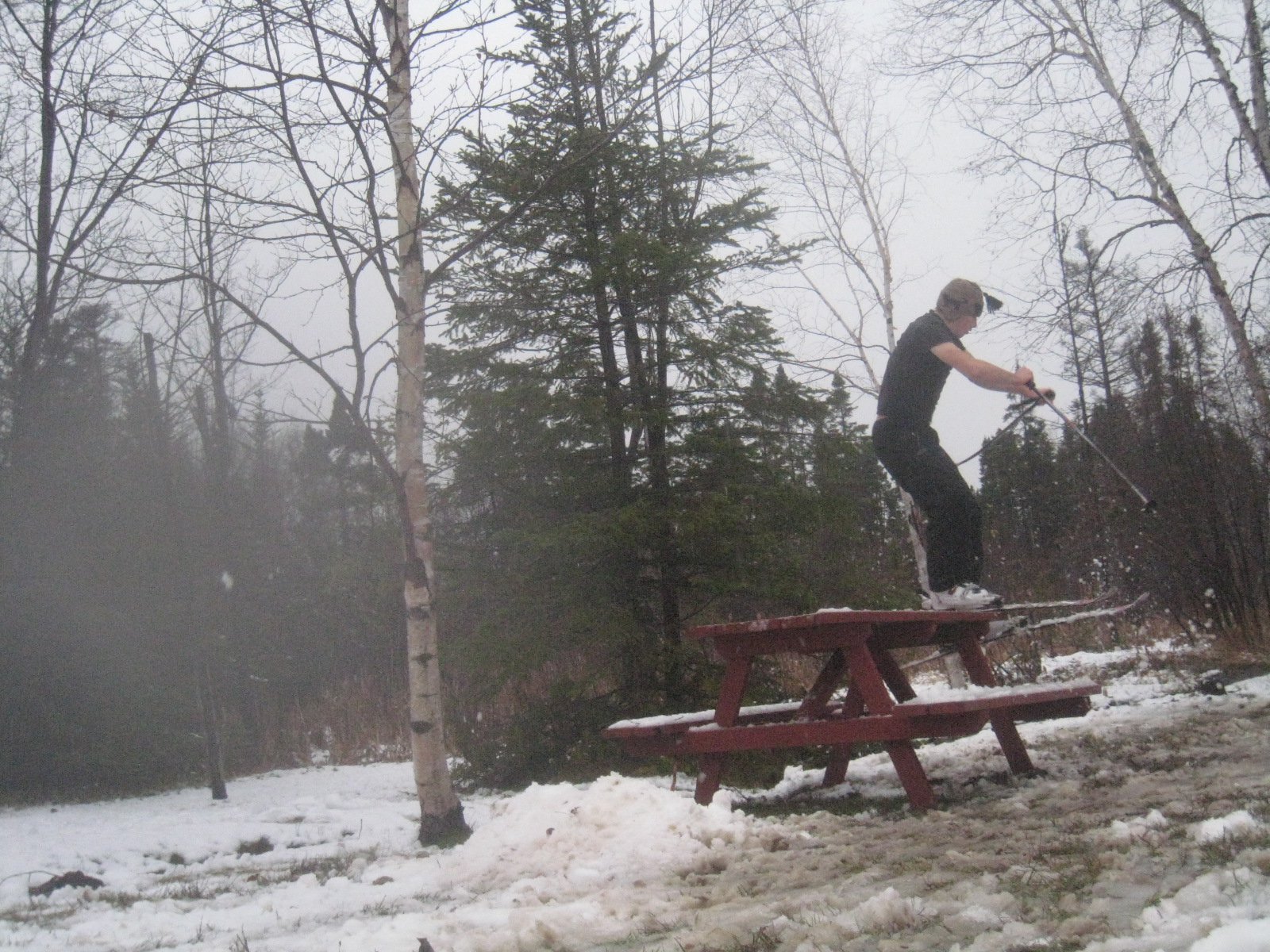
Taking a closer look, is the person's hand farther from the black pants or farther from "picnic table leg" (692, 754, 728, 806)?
"picnic table leg" (692, 754, 728, 806)

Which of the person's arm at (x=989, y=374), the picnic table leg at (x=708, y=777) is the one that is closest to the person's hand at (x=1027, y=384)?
the person's arm at (x=989, y=374)

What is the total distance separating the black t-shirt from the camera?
19.5 feet

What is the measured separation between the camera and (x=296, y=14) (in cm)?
754

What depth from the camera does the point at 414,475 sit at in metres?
7.70

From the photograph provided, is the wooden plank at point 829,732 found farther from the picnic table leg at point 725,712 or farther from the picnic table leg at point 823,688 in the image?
the picnic table leg at point 823,688

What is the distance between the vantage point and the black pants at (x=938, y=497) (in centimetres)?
593

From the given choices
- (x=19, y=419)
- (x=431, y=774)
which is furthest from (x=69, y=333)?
(x=431, y=774)

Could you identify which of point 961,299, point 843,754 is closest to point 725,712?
point 843,754

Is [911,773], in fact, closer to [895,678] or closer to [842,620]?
[842,620]

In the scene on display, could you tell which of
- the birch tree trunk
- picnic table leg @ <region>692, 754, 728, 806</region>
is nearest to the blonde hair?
picnic table leg @ <region>692, 754, 728, 806</region>

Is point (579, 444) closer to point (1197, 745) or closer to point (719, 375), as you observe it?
point (719, 375)

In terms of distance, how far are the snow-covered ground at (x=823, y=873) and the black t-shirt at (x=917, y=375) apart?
213 centimetres

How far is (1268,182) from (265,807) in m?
13.1

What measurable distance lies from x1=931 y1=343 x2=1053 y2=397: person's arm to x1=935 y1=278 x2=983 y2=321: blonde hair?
0.54 meters
